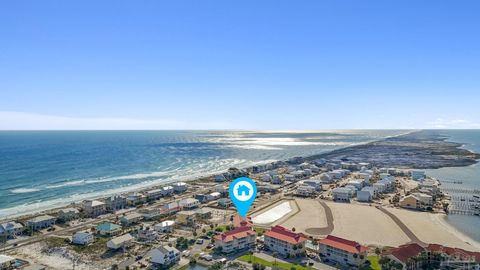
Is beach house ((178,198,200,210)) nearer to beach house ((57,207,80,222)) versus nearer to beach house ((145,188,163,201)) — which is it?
beach house ((145,188,163,201))

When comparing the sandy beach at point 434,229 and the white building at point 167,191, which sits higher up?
the white building at point 167,191

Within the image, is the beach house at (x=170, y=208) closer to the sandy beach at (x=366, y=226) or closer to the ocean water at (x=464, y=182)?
the sandy beach at (x=366, y=226)

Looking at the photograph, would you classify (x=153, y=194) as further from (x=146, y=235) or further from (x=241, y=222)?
(x=241, y=222)

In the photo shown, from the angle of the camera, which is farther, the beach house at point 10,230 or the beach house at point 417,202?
the beach house at point 417,202

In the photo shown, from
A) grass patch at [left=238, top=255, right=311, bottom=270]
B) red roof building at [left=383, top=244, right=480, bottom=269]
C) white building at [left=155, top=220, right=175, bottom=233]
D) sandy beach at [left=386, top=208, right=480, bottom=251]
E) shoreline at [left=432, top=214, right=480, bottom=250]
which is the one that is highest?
red roof building at [left=383, top=244, right=480, bottom=269]

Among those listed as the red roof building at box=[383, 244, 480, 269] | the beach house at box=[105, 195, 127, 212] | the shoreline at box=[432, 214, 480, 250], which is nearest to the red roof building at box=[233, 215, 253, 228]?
the red roof building at box=[383, 244, 480, 269]

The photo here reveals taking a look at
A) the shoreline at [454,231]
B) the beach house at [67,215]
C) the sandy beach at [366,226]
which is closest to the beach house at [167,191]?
the beach house at [67,215]

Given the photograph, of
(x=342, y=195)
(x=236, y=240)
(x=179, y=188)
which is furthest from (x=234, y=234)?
A: (x=179, y=188)

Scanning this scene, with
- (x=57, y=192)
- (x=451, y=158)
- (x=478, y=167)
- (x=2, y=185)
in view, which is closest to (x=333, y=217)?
(x=57, y=192)
